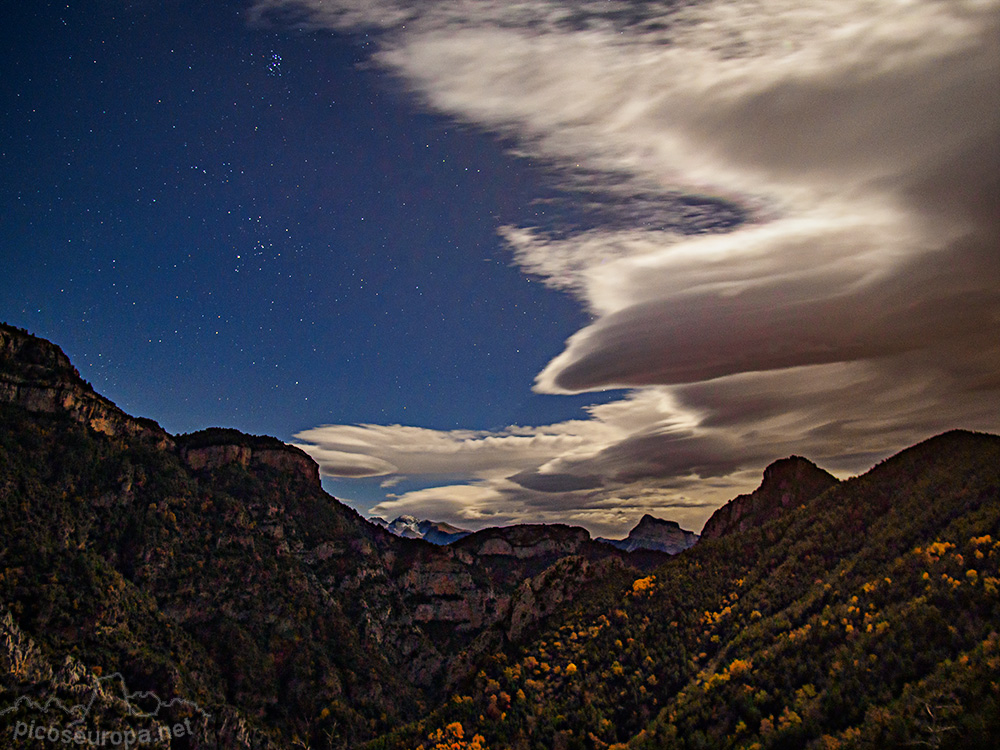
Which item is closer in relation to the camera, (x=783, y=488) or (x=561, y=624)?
(x=561, y=624)

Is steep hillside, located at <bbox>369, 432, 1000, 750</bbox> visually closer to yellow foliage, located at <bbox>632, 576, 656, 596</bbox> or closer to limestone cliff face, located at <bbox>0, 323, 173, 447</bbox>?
yellow foliage, located at <bbox>632, 576, 656, 596</bbox>

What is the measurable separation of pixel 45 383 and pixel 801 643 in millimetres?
216275

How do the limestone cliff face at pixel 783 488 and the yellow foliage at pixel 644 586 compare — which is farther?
the limestone cliff face at pixel 783 488

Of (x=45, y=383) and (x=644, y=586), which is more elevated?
(x=45, y=383)

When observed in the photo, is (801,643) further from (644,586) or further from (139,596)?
(139,596)

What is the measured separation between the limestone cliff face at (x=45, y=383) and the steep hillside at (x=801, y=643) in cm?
15481

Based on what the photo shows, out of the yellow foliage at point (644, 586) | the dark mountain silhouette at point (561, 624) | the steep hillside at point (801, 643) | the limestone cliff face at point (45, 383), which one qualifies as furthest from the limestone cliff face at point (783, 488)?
the limestone cliff face at point (45, 383)

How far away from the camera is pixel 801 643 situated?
6819cm

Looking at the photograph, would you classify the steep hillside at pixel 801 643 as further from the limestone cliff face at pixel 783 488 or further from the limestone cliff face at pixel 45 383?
the limestone cliff face at pixel 45 383

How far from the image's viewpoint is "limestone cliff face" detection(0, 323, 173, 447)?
165375 mm

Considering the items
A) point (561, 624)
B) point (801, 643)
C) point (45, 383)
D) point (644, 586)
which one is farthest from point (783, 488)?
point (45, 383)

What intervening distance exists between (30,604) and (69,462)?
59048 mm

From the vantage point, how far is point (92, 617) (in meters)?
129

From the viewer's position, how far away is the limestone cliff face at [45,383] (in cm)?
16538
